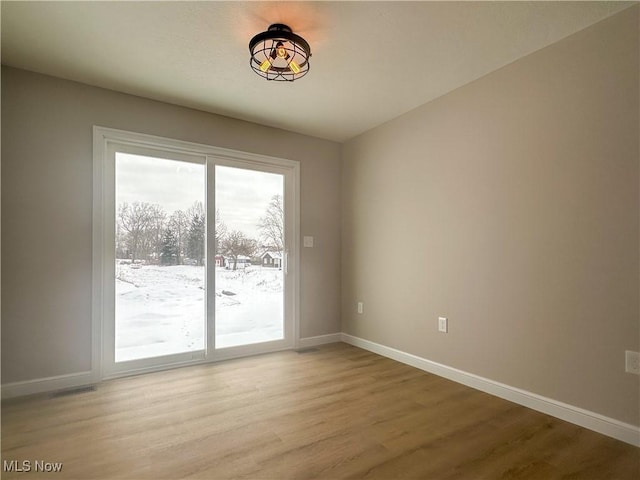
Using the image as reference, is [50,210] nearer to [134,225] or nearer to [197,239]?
[134,225]

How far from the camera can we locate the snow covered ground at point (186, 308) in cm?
317

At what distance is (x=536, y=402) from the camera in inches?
97.2

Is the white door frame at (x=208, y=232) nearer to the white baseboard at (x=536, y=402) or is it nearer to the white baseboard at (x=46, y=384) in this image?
the white baseboard at (x=46, y=384)

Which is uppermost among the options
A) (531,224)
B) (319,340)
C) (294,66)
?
(294,66)

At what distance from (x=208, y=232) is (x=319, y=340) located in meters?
1.92

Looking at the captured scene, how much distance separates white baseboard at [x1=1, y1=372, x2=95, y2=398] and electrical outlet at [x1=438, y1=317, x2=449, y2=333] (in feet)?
10.3

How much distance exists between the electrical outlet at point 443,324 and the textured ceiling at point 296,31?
212cm

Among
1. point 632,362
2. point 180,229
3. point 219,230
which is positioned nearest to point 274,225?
point 219,230

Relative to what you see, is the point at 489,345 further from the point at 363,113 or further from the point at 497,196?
the point at 363,113

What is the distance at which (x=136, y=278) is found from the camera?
320 cm

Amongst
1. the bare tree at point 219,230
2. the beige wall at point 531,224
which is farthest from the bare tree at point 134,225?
the beige wall at point 531,224

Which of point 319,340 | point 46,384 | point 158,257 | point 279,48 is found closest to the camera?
point 279,48

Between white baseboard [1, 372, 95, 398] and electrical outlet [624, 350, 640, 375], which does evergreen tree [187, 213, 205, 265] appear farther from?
electrical outlet [624, 350, 640, 375]

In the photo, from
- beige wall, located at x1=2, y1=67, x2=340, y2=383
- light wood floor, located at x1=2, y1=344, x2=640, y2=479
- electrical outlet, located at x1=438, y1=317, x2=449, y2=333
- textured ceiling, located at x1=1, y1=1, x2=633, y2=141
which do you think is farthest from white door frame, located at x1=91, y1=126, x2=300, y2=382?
electrical outlet, located at x1=438, y1=317, x2=449, y2=333
